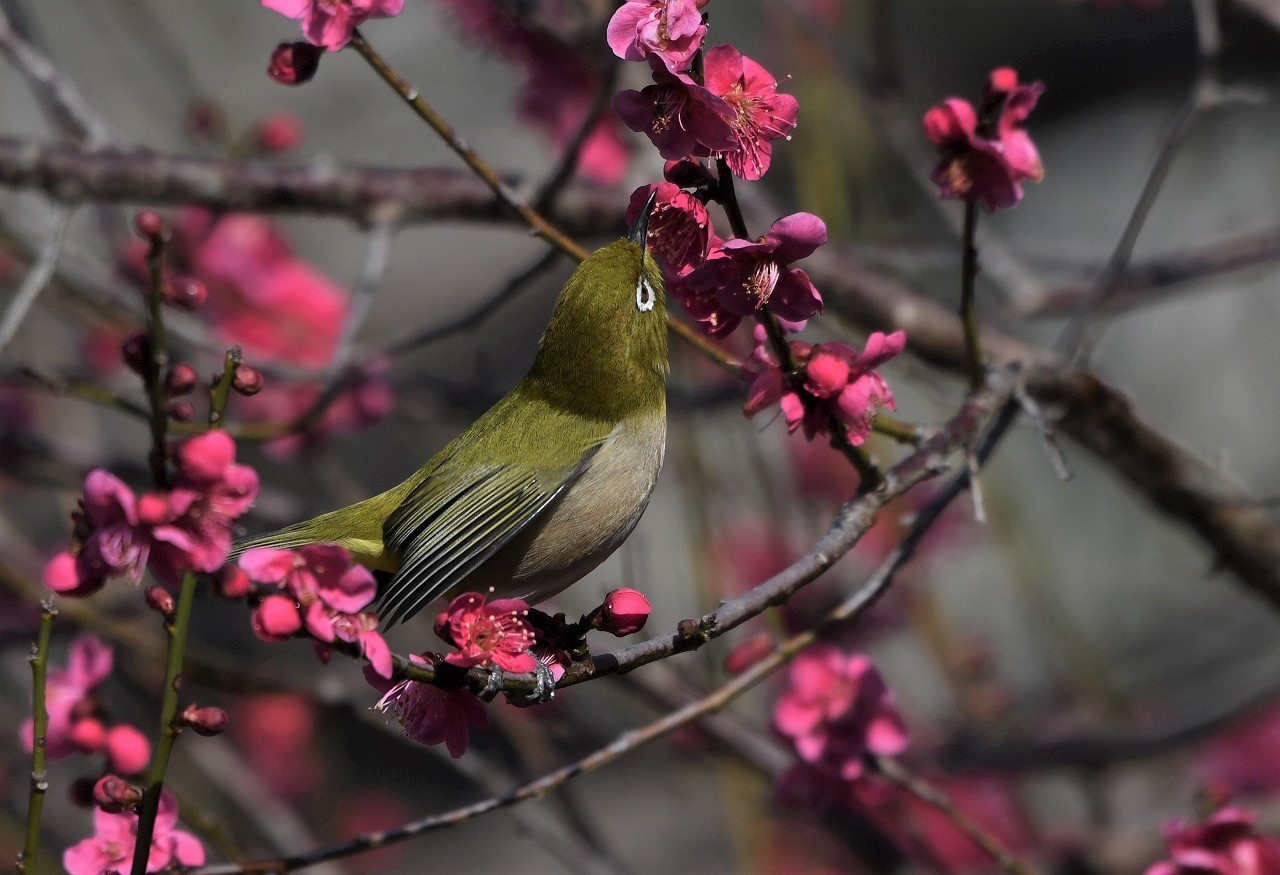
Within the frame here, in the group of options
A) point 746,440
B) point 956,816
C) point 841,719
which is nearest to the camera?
point 956,816

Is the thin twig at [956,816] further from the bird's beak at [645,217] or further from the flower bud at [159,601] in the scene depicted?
the flower bud at [159,601]

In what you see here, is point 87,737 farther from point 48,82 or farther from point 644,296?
point 48,82

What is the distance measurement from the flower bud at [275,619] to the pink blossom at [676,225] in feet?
1.95

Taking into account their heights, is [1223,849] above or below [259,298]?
below

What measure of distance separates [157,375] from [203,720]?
16.4 inches

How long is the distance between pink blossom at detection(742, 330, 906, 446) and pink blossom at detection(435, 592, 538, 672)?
1.30 ft

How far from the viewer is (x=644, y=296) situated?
2.19 meters

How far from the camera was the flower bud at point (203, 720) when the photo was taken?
1.35m

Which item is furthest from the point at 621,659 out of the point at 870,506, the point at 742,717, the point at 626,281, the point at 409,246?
the point at 409,246

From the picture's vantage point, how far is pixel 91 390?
2148 millimetres

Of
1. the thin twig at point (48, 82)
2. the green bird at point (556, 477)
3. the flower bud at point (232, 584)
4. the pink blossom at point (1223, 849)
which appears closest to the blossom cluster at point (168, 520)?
the flower bud at point (232, 584)

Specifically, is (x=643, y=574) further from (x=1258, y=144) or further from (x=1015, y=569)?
(x=1258, y=144)

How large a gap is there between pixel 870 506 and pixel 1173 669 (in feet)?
14.6

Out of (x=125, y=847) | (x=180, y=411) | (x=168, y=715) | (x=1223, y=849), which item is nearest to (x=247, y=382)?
(x=180, y=411)
